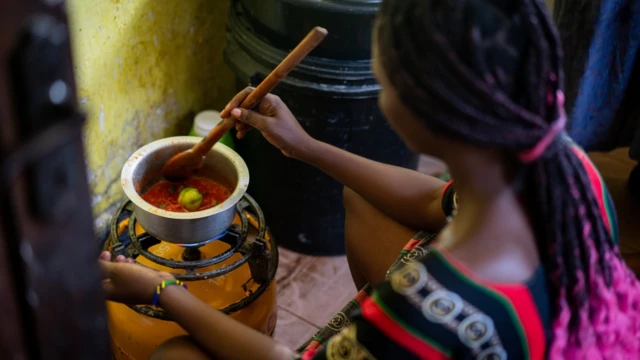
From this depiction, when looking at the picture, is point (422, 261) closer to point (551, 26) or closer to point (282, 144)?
point (551, 26)

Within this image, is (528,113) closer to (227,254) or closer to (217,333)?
(217,333)

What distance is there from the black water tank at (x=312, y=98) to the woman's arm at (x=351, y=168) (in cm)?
26

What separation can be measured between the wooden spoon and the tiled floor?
0.55 metres

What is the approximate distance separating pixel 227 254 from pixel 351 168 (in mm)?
308

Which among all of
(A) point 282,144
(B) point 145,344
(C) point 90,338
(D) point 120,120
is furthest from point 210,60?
(C) point 90,338

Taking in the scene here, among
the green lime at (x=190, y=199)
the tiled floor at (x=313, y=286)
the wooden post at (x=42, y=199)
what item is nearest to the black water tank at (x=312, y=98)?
the tiled floor at (x=313, y=286)

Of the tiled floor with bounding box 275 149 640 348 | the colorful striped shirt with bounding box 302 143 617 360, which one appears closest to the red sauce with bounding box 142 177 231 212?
the tiled floor with bounding box 275 149 640 348

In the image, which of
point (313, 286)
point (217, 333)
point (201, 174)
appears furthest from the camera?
point (313, 286)

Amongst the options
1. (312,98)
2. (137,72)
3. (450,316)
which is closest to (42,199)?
(450,316)

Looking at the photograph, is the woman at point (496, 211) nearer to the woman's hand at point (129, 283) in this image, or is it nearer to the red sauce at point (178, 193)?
the woman's hand at point (129, 283)

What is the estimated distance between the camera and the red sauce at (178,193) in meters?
1.40

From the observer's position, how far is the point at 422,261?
0.89 metres

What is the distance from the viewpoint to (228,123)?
1.34 m

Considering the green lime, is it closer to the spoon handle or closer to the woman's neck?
the spoon handle
